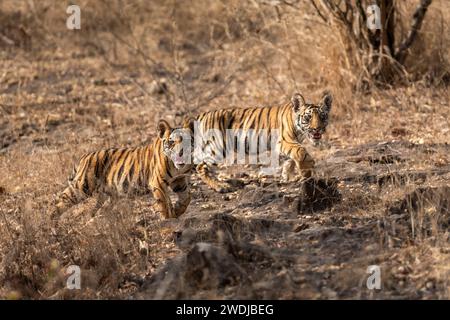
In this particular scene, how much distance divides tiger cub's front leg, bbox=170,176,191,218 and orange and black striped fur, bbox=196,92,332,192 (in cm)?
90

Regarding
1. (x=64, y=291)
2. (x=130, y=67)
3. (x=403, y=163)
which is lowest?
(x=64, y=291)

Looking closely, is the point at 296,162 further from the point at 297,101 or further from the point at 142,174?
the point at 142,174

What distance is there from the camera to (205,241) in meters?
5.76

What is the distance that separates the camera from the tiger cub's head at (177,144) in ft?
20.7

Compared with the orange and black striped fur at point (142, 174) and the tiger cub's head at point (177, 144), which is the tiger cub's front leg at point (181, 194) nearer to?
the orange and black striped fur at point (142, 174)

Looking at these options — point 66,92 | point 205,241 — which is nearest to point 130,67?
point 66,92

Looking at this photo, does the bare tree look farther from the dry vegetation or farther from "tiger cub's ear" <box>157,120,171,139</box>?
"tiger cub's ear" <box>157,120,171,139</box>

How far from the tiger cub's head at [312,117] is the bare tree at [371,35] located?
1970 millimetres

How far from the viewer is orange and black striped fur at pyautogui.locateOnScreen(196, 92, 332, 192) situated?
725cm

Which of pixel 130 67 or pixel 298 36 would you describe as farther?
pixel 130 67

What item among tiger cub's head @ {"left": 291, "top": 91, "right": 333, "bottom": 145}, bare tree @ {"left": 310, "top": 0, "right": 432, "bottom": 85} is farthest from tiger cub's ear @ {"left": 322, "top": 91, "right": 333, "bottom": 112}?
bare tree @ {"left": 310, "top": 0, "right": 432, "bottom": 85}

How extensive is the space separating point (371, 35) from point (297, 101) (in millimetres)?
2398
